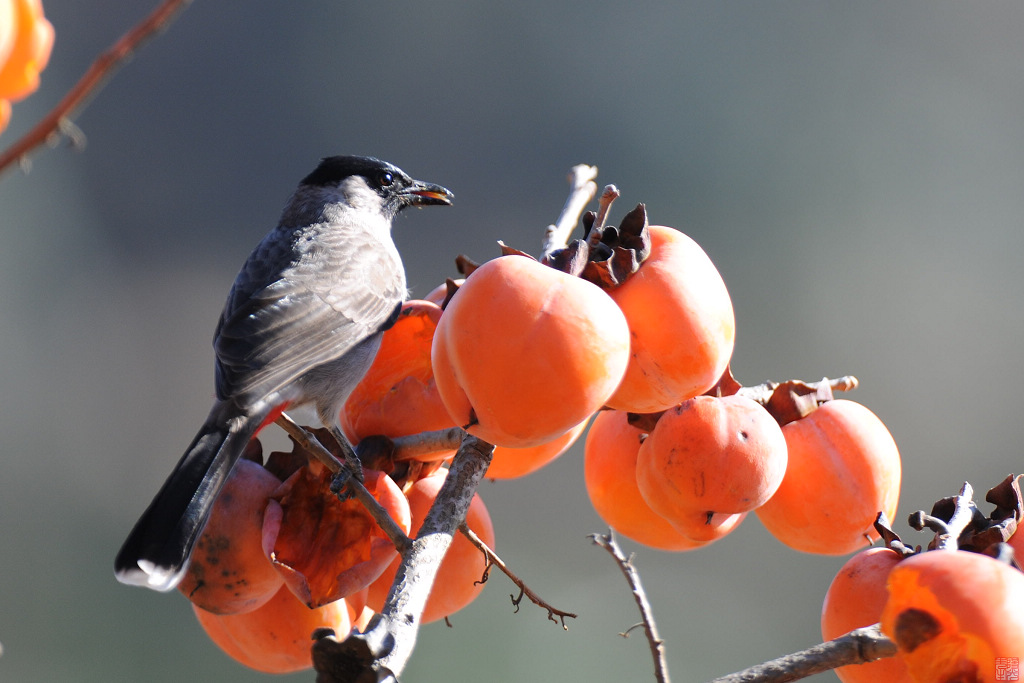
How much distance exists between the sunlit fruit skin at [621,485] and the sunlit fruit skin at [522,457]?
8 cm

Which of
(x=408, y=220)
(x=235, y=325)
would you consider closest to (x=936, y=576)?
(x=235, y=325)

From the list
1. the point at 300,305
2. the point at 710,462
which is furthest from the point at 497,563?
the point at 300,305

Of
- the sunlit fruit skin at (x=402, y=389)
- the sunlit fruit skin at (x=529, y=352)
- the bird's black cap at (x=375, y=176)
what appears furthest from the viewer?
the bird's black cap at (x=375, y=176)

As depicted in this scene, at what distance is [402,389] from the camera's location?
5.31 ft

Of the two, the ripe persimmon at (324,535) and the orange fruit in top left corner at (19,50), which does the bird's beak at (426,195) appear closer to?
the ripe persimmon at (324,535)

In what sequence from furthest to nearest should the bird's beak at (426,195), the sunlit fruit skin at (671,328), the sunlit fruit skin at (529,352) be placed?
the bird's beak at (426,195)
the sunlit fruit skin at (671,328)
the sunlit fruit skin at (529,352)

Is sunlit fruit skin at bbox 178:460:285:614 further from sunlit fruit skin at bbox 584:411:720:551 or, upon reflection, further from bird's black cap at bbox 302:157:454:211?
bird's black cap at bbox 302:157:454:211

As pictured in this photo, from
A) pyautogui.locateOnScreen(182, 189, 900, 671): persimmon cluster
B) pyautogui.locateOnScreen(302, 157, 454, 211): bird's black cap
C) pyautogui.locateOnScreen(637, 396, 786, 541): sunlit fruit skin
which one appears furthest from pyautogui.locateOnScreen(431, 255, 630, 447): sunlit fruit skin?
pyautogui.locateOnScreen(302, 157, 454, 211): bird's black cap

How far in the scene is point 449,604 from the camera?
151cm

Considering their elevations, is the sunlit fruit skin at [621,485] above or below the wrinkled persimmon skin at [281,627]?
above

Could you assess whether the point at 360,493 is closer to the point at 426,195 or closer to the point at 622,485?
the point at 622,485

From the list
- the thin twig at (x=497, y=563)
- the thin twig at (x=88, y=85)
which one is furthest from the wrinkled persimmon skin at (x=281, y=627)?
the thin twig at (x=88, y=85)

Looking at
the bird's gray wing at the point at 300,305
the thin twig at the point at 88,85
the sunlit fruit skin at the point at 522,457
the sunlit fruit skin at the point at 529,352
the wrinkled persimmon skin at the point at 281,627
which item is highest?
the thin twig at the point at 88,85

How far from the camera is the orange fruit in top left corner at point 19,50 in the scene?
1.46ft
